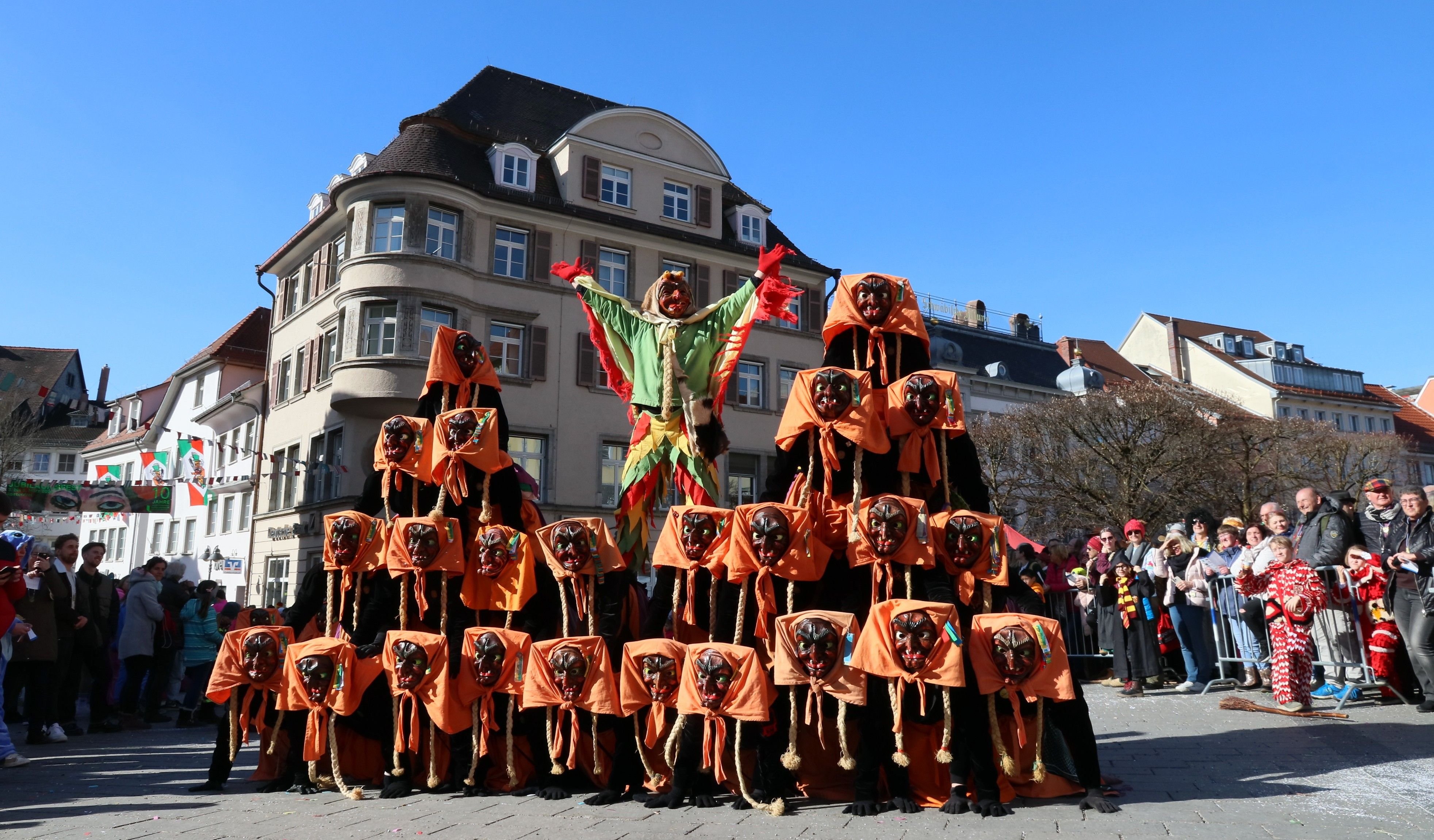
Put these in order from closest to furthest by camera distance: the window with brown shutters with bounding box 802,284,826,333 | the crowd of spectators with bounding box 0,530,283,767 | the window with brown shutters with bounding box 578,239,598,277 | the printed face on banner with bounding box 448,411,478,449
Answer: the printed face on banner with bounding box 448,411,478,449
the crowd of spectators with bounding box 0,530,283,767
the window with brown shutters with bounding box 578,239,598,277
the window with brown shutters with bounding box 802,284,826,333

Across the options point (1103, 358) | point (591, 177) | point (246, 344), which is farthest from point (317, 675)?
point (1103, 358)

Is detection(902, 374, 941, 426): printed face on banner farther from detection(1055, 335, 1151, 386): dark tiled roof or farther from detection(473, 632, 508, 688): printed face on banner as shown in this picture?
detection(1055, 335, 1151, 386): dark tiled roof

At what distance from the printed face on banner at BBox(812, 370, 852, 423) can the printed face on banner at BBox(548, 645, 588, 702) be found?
1.84 meters

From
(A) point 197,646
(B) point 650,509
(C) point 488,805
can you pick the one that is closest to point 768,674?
(C) point 488,805

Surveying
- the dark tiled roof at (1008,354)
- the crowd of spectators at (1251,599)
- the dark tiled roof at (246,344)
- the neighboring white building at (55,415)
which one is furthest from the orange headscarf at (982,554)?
the neighboring white building at (55,415)

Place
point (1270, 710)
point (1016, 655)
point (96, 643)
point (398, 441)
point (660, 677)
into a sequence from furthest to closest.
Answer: point (96, 643)
point (1270, 710)
point (398, 441)
point (660, 677)
point (1016, 655)

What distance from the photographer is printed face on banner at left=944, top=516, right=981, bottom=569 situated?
5.24 metres

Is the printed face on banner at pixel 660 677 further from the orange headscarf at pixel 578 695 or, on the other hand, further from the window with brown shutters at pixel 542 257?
the window with brown shutters at pixel 542 257

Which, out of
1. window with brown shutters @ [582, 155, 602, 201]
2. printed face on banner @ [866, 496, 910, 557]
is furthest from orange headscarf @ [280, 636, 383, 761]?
window with brown shutters @ [582, 155, 602, 201]

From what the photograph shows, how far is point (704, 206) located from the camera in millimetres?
28547

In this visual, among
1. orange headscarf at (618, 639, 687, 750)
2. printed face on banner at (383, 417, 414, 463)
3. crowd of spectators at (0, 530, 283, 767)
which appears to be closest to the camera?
orange headscarf at (618, 639, 687, 750)

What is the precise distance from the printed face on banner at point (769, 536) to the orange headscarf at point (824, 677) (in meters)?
0.33

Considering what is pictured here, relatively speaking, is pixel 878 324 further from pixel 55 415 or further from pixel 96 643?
pixel 55 415

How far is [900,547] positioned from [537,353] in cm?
Answer: 2066
